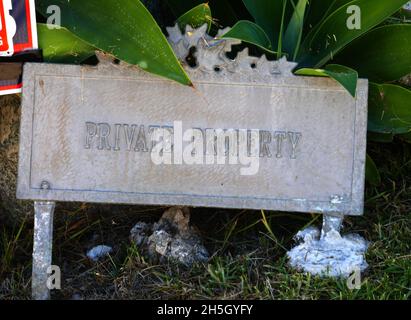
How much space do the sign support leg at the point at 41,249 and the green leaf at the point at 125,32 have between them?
0.55 meters

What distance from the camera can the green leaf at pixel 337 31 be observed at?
2.47m

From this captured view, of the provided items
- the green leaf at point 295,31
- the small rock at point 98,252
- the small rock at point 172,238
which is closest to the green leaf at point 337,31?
the green leaf at point 295,31

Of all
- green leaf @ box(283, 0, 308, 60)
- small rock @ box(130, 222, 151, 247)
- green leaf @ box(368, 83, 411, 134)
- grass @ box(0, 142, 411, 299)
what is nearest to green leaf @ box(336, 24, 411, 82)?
green leaf @ box(368, 83, 411, 134)

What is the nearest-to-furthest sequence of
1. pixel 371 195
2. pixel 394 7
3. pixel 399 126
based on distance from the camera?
pixel 394 7, pixel 399 126, pixel 371 195

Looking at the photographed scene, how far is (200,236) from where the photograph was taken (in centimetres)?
274

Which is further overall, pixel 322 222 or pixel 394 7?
pixel 322 222

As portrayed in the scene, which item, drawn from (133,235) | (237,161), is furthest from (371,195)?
(133,235)

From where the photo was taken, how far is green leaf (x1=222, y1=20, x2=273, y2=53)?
91.7 inches

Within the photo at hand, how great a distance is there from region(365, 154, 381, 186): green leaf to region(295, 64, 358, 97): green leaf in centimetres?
42

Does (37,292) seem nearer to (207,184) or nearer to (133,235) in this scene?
(133,235)

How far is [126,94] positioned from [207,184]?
39 centimetres

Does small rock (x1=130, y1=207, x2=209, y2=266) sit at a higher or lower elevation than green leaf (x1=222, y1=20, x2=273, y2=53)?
lower

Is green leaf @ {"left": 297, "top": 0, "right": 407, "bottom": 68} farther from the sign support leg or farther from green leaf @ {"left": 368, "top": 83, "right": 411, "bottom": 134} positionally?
the sign support leg

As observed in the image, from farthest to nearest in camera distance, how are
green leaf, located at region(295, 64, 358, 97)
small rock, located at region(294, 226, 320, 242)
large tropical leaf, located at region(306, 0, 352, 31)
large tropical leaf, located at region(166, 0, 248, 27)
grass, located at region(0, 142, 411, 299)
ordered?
large tropical leaf, located at region(166, 0, 248, 27) → large tropical leaf, located at region(306, 0, 352, 31) → small rock, located at region(294, 226, 320, 242) → grass, located at region(0, 142, 411, 299) → green leaf, located at region(295, 64, 358, 97)
